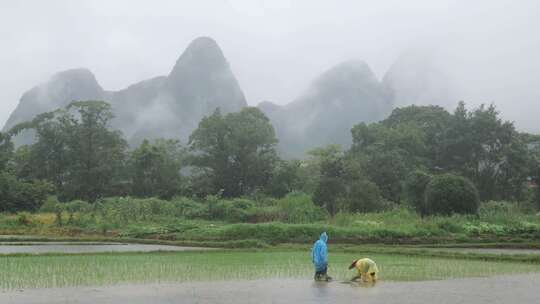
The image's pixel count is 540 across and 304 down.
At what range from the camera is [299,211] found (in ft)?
105

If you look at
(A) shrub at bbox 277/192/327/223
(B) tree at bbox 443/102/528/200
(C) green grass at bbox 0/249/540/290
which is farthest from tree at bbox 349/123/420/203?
(C) green grass at bbox 0/249/540/290

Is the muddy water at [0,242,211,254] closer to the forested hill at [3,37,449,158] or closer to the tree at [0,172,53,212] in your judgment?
the tree at [0,172,53,212]

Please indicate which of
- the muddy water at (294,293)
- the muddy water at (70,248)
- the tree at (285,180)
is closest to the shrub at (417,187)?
the muddy water at (70,248)

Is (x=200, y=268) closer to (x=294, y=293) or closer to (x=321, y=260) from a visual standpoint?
(x=321, y=260)

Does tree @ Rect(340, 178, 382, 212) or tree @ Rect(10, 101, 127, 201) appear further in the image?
tree @ Rect(10, 101, 127, 201)

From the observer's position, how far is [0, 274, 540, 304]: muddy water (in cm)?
999

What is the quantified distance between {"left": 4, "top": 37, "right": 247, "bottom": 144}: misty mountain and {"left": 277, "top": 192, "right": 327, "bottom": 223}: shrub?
158ft

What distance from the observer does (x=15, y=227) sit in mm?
30891

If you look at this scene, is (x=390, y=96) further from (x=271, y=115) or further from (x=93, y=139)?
(x=93, y=139)

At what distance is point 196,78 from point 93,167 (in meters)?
36.5

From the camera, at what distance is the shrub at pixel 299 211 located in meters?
31.3

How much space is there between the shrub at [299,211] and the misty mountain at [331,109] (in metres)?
51.1

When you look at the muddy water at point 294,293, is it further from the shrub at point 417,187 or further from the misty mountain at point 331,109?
the misty mountain at point 331,109

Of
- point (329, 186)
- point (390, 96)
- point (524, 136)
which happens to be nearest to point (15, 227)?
point (329, 186)
